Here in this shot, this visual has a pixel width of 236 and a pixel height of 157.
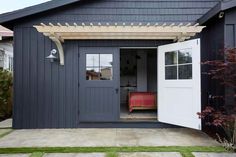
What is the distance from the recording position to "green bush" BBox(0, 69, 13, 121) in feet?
27.2

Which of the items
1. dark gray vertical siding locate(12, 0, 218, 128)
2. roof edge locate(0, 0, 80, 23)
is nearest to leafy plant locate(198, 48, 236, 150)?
dark gray vertical siding locate(12, 0, 218, 128)

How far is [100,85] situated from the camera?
23.1 ft

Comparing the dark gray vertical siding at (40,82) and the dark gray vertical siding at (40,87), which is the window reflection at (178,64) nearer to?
the dark gray vertical siding at (40,87)

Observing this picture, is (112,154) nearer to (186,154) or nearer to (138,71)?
(186,154)

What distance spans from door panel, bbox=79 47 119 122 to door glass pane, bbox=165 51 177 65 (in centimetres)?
139

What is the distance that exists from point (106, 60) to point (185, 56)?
2.18 m

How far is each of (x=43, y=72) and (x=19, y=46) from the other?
989 mm

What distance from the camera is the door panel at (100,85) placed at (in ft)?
23.0

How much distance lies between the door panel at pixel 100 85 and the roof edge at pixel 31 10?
136 cm

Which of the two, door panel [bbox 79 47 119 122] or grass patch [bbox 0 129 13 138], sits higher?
door panel [bbox 79 47 119 122]

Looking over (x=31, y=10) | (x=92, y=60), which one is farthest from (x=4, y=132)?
(x=31, y=10)

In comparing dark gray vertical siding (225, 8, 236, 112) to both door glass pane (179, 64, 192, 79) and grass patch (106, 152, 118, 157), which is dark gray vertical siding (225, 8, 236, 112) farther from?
grass patch (106, 152, 118, 157)

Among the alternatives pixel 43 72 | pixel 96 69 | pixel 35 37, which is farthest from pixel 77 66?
pixel 35 37

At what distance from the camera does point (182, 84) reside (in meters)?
6.34
